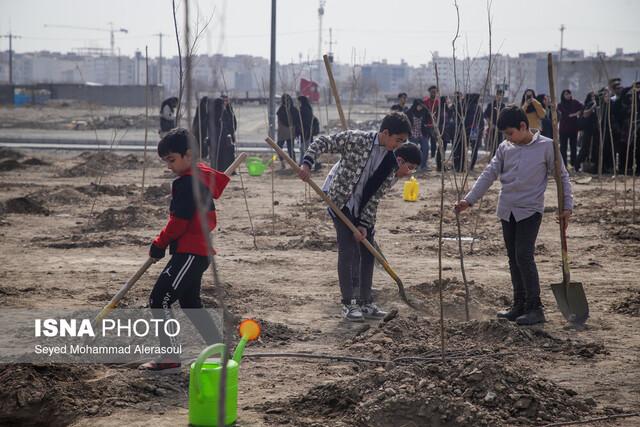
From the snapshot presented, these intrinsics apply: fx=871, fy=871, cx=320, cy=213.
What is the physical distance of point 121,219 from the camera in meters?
9.38

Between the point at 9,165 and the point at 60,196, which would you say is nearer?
the point at 60,196

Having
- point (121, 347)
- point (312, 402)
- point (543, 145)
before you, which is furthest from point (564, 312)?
point (121, 347)

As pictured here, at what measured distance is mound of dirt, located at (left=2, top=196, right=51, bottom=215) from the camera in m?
10.2

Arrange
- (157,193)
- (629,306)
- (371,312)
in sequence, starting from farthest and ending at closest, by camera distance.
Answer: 1. (157,193)
2. (629,306)
3. (371,312)

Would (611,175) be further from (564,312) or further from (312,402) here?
(312,402)

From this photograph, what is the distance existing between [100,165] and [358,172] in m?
11.2

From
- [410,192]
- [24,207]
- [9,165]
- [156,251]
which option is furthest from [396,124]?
[9,165]

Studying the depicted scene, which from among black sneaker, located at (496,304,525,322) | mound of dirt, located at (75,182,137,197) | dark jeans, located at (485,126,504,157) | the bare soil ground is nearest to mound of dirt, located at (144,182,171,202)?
the bare soil ground

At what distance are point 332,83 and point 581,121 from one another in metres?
9.64

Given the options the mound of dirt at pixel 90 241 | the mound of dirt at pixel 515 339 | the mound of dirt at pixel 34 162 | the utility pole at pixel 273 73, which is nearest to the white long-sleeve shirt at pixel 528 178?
the mound of dirt at pixel 515 339

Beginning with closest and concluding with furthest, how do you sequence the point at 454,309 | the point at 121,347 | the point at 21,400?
the point at 21,400 < the point at 121,347 < the point at 454,309

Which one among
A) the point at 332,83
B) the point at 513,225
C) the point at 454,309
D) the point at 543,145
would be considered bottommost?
the point at 454,309

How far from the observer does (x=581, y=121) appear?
15180mm

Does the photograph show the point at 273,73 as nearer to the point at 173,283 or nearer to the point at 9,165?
the point at 9,165
